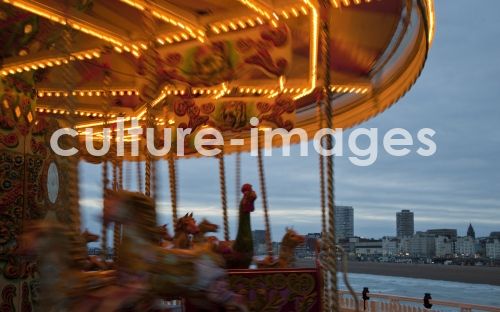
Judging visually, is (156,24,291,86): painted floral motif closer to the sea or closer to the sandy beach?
the sea

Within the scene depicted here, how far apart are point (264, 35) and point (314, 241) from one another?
8.11 feet

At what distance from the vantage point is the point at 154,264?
10.3ft

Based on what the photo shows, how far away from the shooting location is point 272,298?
501cm

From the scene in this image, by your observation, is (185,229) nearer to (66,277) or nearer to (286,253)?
(286,253)

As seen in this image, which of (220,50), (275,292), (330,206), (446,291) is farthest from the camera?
(446,291)

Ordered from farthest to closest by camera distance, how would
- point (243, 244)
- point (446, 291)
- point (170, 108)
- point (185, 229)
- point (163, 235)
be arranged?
point (446, 291)
point (170, 108)
point (243, 244)
point (185, 229)
point (163, 235)

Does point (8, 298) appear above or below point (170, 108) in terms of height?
below

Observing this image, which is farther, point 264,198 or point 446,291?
point 446,291

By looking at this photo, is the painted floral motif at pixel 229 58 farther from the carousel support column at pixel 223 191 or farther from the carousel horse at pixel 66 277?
the carousel horse at pixel 66 277

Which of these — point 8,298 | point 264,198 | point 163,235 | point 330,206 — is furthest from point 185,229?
point 264,198

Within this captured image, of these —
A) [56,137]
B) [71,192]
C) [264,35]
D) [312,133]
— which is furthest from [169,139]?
[71,192]

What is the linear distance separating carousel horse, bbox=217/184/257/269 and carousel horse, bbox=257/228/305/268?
0.29 meters

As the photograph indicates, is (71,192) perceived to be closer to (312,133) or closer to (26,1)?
(26,1)

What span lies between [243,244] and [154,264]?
11.6 feet
